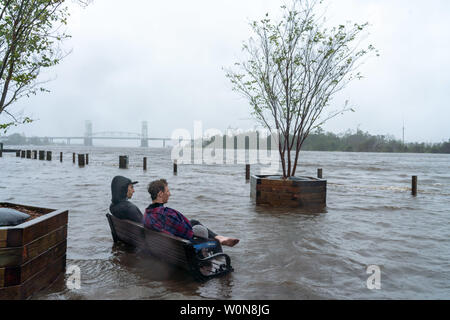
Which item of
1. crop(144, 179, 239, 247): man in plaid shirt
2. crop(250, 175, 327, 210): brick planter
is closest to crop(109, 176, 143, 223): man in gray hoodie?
crop(144, 179, 239, 247): man in plaid shirt

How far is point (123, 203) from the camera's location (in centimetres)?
524

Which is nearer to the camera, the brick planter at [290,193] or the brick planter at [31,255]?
the brick planter at [31,255]

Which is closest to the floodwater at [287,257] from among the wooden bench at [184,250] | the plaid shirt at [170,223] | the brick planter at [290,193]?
the wooden bench at [184,250]

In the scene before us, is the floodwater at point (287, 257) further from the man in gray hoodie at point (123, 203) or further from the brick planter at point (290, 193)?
the man in gray hoodie at point (123, 203)

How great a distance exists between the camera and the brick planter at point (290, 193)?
32.9 ft

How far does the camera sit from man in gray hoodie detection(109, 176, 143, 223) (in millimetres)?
5117

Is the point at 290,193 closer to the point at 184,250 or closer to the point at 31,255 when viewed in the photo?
the point at 184,250

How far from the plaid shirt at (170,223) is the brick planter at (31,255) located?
1130mm

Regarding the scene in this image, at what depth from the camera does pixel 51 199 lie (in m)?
11.0

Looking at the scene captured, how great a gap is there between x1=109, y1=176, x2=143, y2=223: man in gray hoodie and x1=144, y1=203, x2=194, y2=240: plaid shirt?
67 cm

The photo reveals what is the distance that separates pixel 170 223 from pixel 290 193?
625 centimetres
